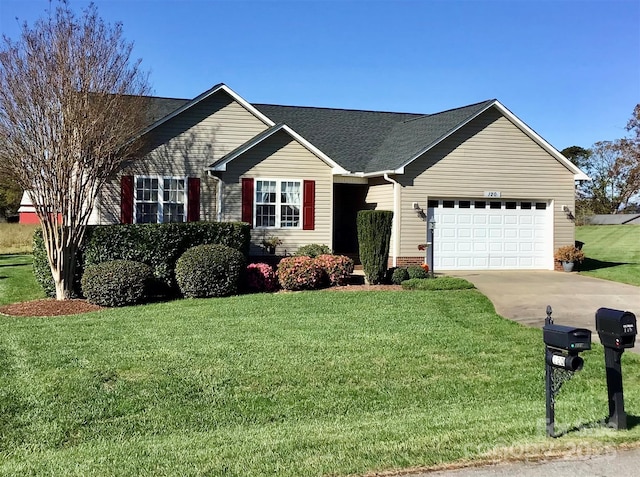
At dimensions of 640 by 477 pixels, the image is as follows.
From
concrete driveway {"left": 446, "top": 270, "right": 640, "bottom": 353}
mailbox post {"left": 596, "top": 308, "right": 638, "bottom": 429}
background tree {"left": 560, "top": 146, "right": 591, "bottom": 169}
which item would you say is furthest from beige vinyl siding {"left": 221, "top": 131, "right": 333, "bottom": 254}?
background tree {"left": 560, "top": 146, "right": 591, "bottom": 169}

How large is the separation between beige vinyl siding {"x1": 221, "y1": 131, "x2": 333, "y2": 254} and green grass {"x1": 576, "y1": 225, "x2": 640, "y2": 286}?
28.5 feet

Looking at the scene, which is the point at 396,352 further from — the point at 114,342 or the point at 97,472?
the point at 97,472

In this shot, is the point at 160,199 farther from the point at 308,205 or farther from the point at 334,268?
the point at 334,268

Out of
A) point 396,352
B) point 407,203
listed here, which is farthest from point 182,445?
point 407,203

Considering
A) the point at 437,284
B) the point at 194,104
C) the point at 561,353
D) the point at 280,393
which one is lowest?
the point at 280,393

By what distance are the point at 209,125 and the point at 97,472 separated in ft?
50.7

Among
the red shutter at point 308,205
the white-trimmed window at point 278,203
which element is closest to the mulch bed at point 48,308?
the white-trimmed window at point 278,203

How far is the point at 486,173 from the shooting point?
1956 centimetres

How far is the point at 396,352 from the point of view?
880cm

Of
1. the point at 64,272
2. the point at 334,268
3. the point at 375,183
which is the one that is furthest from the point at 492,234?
the point at 64,272

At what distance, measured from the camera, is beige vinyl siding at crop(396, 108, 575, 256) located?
1886 cm

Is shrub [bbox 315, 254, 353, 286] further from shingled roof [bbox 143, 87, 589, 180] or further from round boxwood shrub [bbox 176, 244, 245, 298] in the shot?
shingled roof [bbox 143, 87, 589, 180]

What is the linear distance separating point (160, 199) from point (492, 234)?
1056 cm

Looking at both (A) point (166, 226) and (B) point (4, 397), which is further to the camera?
(A) point (166, 226)
